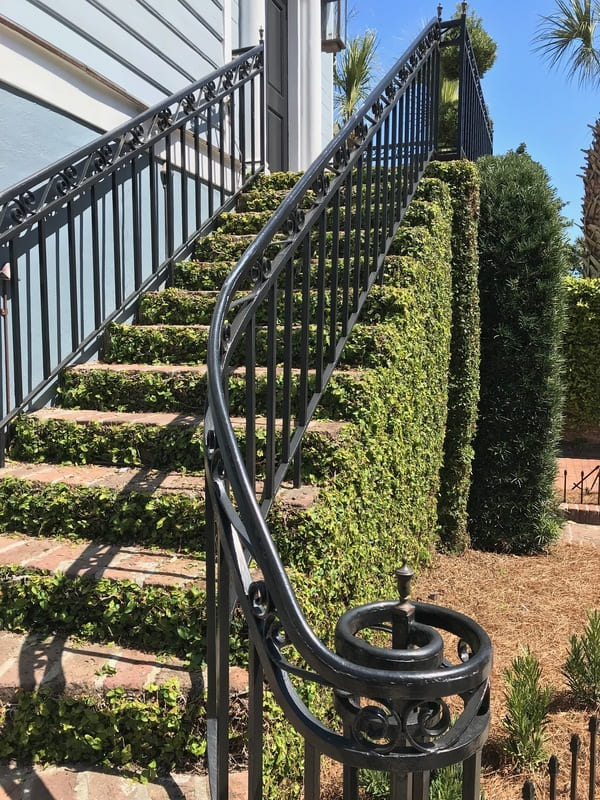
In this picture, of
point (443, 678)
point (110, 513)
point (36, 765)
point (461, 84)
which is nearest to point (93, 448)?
point (110, 513)

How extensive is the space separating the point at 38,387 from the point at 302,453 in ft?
5.11

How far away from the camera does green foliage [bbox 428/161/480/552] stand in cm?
475

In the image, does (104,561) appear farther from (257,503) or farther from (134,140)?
(134,140)

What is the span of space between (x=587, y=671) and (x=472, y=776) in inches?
92.2

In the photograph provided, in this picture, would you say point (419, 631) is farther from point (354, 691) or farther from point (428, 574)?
point (428, 574)

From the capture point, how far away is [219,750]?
5.24 ft

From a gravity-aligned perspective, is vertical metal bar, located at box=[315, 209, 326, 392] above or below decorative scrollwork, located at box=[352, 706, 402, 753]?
above

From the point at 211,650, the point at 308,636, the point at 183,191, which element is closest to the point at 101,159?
the point at 183,191

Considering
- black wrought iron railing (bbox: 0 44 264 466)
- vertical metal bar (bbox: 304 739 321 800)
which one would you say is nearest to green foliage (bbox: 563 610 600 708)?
vertical metal bar (bbox: 304 739 321 800)

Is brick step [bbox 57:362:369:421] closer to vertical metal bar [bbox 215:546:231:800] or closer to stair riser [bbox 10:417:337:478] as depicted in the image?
stair riser [bbox 10:417:337:478]

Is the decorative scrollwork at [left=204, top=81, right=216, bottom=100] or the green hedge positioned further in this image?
the decorative scrollwork at [left=204, top=81, right=216, bottom=100]

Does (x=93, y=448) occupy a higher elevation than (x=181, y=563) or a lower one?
higher

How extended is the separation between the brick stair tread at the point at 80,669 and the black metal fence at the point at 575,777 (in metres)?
1.07

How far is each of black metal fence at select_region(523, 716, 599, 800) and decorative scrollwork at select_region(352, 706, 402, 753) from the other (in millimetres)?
1067
